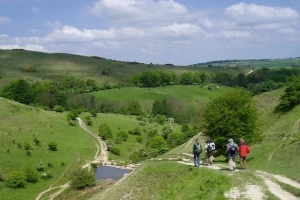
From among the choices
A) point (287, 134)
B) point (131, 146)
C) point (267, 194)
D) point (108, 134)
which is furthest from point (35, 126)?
point (267, 194)

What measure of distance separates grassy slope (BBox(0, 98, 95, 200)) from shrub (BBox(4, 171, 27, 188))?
1197 mm

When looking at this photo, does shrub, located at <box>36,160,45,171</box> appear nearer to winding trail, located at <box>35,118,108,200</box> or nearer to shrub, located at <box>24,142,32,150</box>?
winding trail, located at <box>35,118,108,200</box>

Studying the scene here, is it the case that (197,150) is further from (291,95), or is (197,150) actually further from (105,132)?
(105,132)

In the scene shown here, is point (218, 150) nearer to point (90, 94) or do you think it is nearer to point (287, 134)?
point (287, 134)

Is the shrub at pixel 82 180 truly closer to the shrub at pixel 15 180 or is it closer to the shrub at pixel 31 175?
the shrub at pixel 31 175

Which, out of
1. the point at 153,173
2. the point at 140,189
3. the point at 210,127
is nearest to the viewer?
the point at 140,189

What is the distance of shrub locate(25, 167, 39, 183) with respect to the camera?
88500 mm

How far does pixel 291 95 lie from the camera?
212 feet

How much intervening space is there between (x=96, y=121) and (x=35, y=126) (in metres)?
26.9

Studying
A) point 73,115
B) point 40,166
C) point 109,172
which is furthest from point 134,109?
point 40,166

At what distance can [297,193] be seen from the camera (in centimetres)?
2428

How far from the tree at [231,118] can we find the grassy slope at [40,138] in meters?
49.2

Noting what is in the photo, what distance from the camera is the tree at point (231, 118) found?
4956cm

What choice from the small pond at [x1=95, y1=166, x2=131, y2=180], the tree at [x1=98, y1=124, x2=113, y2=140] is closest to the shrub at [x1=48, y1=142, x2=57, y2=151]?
the small pond at [x1=95, y1=166, x2=131, y2=180]
